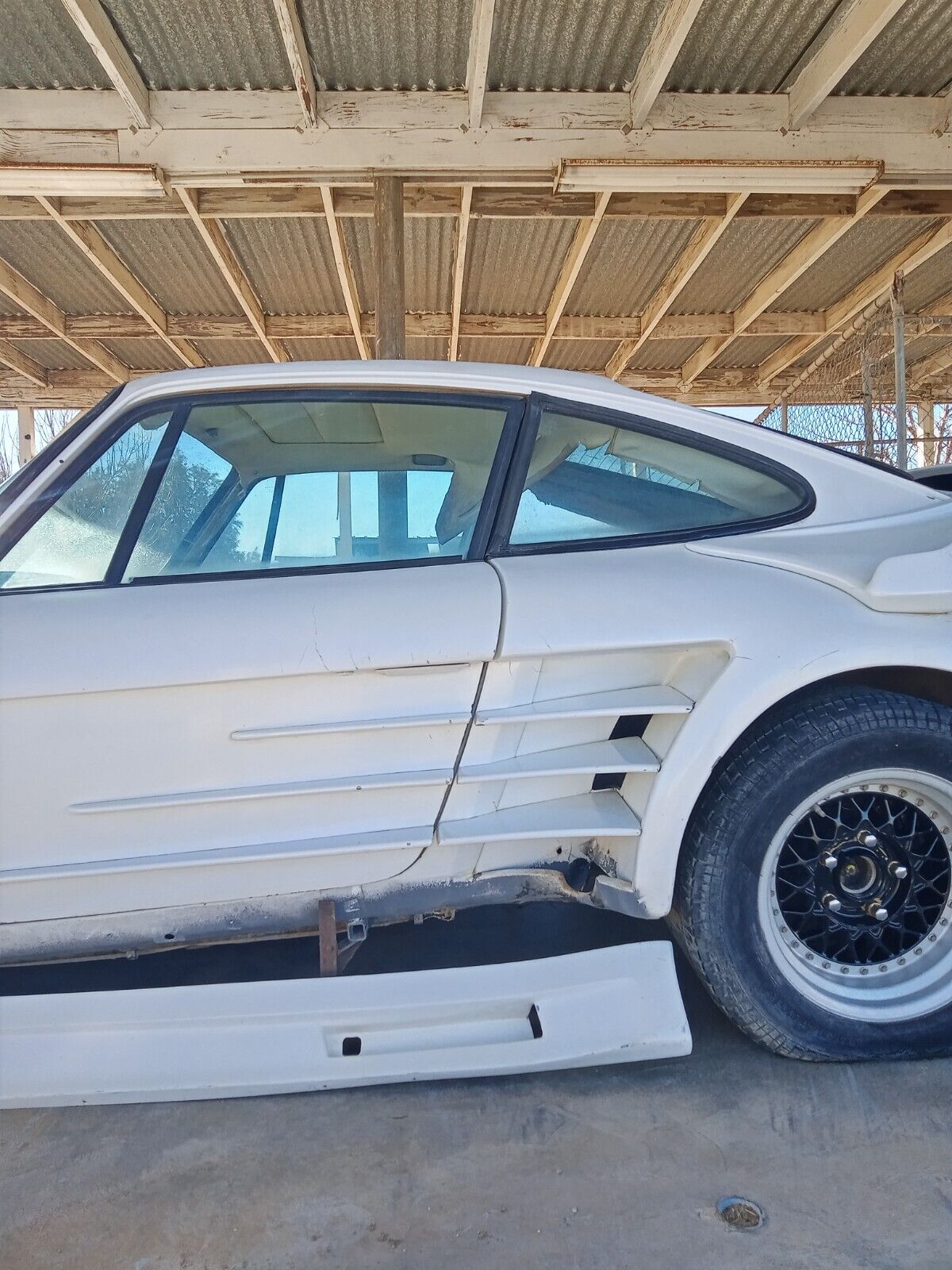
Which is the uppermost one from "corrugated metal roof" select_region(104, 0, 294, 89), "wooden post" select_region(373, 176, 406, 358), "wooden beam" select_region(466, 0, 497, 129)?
"corrugated metal roof" select_region(104, 0, 294, 89)

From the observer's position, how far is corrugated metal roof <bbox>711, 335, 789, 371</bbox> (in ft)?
30.8

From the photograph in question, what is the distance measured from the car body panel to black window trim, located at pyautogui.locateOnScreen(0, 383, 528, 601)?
3 centimetres

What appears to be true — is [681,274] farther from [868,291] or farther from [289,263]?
[289,263]

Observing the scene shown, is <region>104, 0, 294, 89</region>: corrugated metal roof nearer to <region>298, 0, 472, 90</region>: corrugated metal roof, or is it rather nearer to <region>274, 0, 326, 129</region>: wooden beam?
<region>274, 0, 326, 129</region>: wooden beam

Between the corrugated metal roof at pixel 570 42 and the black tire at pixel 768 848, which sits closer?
the black tire at pixel 768 848

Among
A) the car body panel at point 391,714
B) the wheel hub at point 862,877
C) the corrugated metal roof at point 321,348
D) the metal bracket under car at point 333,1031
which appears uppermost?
the corrugated metal roof at point 321,348

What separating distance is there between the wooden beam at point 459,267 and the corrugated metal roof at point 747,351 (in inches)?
122

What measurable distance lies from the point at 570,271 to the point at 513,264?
564 millimetres

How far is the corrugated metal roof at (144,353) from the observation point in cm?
927

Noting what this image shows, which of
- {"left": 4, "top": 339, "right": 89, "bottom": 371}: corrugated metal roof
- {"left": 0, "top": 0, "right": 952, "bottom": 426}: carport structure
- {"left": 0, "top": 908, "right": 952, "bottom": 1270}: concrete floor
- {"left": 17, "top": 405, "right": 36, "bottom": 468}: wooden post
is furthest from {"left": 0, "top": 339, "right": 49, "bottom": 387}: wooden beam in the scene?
{"left": 0, "top": 908, "right": 952, "bottom": 1270}: concrete floor

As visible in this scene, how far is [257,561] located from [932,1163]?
1945 millimetres

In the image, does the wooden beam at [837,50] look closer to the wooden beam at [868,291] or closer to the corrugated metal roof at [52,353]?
the wooden beam at [868,291]

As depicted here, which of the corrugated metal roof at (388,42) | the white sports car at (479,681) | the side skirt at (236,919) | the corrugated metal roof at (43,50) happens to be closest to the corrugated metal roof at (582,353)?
the corrugated metal roof at (388,42)

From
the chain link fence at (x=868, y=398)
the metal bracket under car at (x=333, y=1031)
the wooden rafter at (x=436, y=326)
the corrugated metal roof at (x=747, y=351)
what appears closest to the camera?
the metal bracket under car at (x=333, y=1031)
